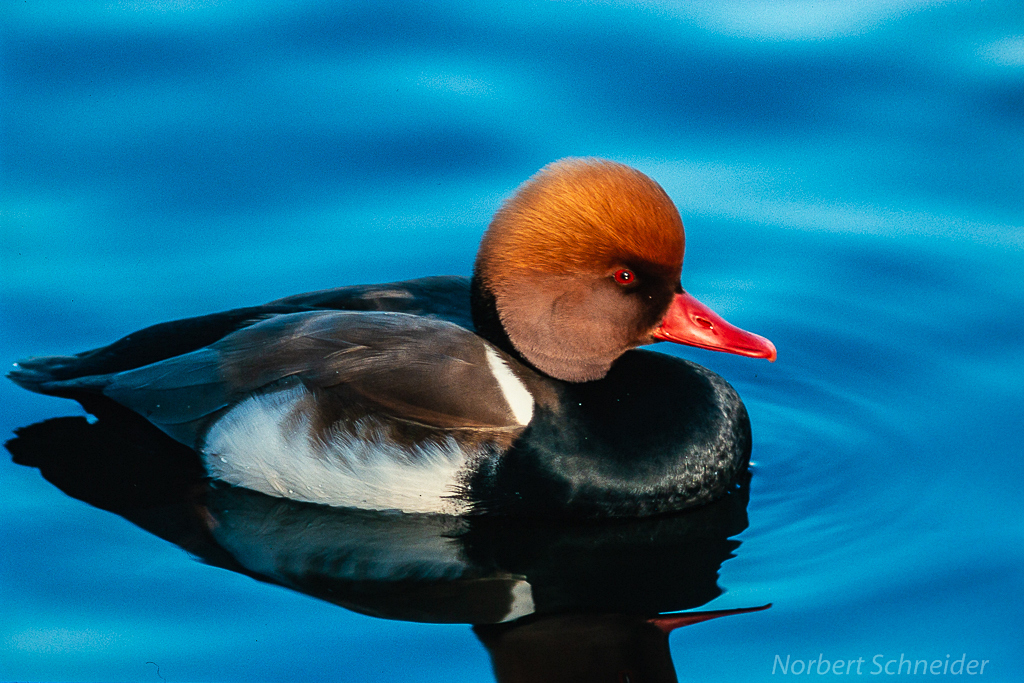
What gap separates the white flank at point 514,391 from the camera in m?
5.33

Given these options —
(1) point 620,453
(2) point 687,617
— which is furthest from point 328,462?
(2) point 687,617

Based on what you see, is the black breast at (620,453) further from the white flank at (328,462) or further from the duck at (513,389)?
the white flank at (328,462)

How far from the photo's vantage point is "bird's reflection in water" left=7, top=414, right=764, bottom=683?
4762mm

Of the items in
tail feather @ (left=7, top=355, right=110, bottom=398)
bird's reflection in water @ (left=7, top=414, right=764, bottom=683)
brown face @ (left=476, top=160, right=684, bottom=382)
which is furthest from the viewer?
tail feather @ (left=7, top=355, right=110, bottom=398)

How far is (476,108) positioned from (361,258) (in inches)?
54.7

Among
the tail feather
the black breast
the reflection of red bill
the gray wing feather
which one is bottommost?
the reflection of red bill

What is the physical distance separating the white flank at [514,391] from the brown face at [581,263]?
0.13 meters

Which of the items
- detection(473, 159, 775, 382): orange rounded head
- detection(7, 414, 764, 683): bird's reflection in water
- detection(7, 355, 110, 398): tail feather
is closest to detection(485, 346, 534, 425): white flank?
detection(473, 159, 775, 382): orange rounded head

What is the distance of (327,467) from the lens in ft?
17.9

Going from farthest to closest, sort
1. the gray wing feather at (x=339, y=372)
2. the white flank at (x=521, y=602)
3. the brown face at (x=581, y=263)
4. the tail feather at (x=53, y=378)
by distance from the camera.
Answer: the tail feather at (x=53, y=378) < the gray wing feather at (x=339, y=372) < the brown face at (x=581, y=263) < the white flank at (x=521, y=602)

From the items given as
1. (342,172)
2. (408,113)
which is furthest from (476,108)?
(342,172)

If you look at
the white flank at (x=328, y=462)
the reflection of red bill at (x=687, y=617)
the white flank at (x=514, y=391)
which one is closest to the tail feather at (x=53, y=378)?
the white flank at (x=328, y=462)

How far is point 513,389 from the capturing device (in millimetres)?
5359

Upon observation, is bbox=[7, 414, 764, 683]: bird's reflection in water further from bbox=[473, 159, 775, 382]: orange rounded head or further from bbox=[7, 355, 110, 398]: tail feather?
bbox=[473, 159, 775, 382]: orange rounded head
